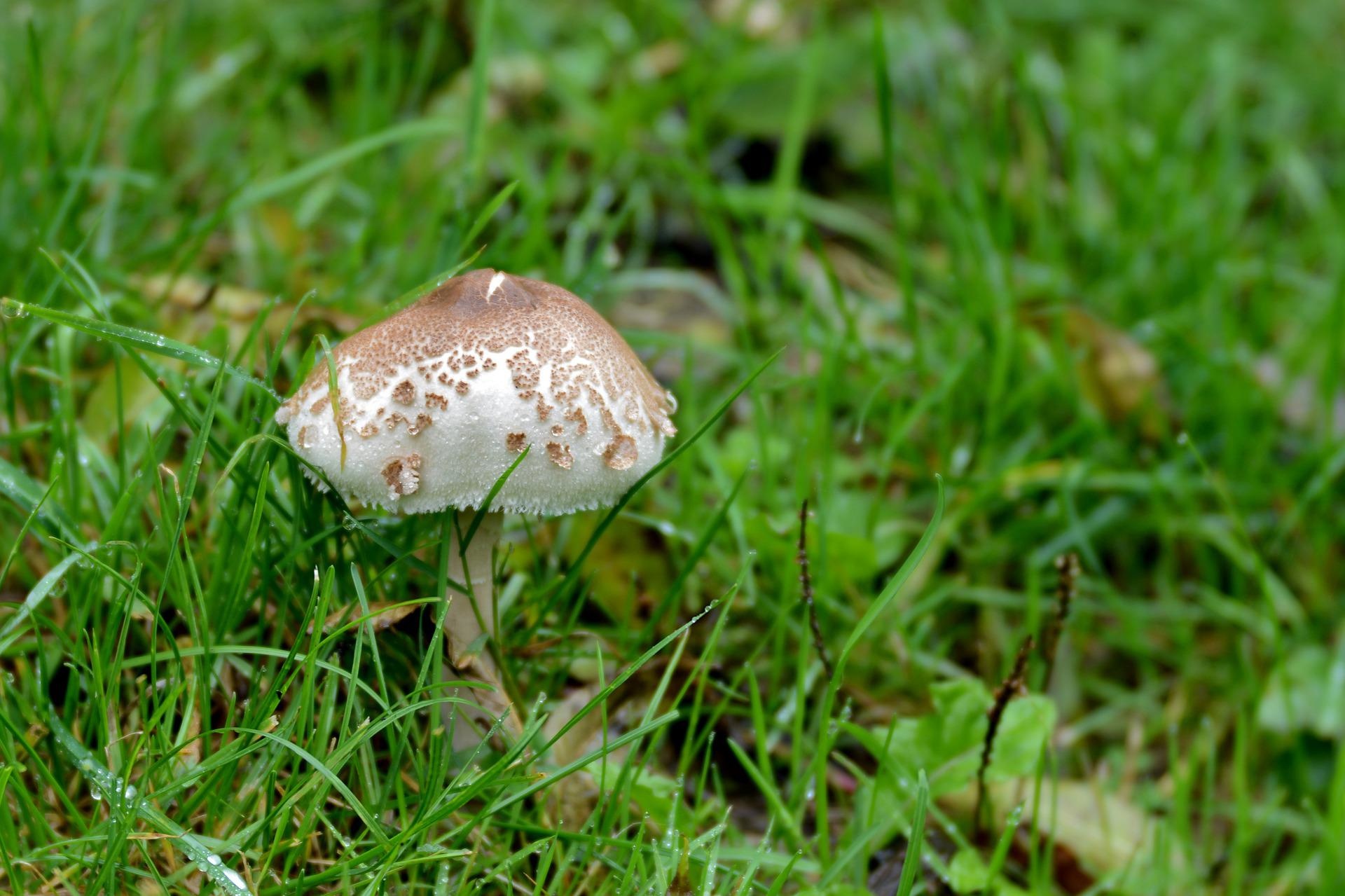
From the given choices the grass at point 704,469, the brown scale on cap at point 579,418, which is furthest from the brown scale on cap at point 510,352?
the grass at point 704,469

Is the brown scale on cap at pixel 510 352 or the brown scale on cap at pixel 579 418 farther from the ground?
the brown scale on cap at pixel 510 352

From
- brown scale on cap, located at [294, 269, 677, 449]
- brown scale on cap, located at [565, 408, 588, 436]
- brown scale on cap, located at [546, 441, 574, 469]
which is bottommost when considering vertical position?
brown scale on cap, located at [546, 441, 574, 469]

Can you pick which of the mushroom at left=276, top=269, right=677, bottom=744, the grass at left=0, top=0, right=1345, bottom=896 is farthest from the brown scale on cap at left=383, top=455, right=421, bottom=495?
the grass at left=0, top=0, right=1345, bottom=896

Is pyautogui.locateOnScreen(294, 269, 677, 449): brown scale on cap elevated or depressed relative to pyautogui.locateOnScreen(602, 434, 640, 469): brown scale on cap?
elevated

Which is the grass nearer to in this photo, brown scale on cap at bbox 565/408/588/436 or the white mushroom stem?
the white mushroom stem

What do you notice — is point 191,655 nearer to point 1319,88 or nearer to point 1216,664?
point 1216,664

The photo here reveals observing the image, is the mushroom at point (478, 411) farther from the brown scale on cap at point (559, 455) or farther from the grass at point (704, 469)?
the grass at point (704, 469)
